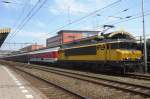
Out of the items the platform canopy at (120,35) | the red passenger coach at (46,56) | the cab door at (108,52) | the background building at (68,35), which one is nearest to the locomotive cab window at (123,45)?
the cab door at (108,52)

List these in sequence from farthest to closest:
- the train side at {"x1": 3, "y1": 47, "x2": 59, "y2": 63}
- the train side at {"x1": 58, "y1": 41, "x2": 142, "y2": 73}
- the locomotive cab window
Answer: the train side at {"x1": 3, "y1": 47, "x2": 59, "y2": 63}, the locomotive cab window, the train side at {"x1": 58, "y1": 41, "x2": 142, "y2": 73}

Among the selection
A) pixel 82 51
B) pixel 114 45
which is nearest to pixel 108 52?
pixel 114 45

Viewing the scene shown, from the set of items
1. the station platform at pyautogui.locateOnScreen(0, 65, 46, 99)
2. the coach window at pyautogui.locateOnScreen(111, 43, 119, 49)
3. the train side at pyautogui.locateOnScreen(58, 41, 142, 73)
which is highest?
the coach window at pyautogui.locateOnScreen(111, 43, 119, 49)

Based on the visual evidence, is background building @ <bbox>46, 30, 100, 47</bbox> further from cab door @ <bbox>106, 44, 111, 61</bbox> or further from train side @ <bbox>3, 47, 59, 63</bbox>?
cab door @ <bbox>106, 44, 111, 61</bbox>

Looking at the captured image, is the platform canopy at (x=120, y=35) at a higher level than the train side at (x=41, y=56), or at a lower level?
higher

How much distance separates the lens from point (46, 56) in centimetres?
5109

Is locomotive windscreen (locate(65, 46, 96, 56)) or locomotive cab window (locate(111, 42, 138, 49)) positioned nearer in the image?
locomotive cab window (locate(111, 42, 138, 49))

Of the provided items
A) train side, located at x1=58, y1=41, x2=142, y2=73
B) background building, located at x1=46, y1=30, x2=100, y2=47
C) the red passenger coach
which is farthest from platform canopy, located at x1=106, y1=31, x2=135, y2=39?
background building, located at x1=46, y1=30, x2=100, y2=47

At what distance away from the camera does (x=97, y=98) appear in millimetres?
12250

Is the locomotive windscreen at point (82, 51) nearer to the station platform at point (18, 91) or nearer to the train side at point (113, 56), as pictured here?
the train side at point (113, 56)

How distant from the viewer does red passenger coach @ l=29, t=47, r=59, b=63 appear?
1752 inches

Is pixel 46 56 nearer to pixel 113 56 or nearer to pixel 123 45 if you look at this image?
pixel 113 56

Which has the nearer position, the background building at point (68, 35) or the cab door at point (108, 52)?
the cab door at point (108, 52)

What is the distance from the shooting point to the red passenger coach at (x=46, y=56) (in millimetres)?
44494
